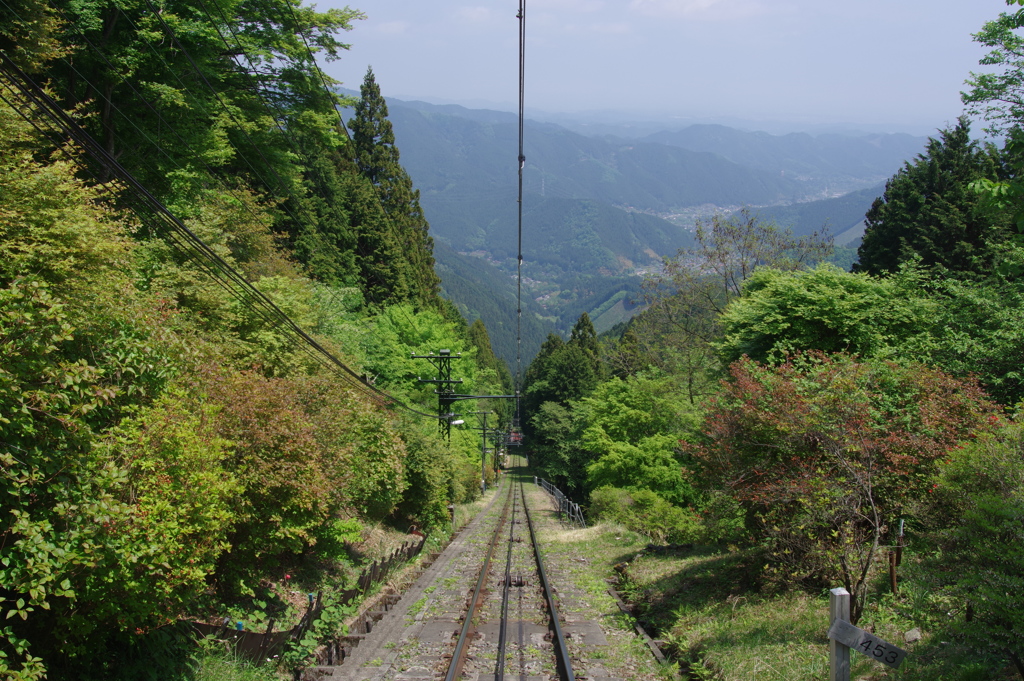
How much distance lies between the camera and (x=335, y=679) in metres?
9.85

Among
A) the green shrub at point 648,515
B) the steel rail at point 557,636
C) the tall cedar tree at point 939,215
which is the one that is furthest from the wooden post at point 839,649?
the tall cedar tree at point 939,215

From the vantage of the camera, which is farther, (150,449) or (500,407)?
(500,407)

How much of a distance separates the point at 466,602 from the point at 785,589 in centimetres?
656

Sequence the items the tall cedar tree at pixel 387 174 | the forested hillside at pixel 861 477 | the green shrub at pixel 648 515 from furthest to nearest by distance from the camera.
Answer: the tall cedar tree at pixel 387 174, the green shrub at pixel 648 515, the forested hillside at pixel 861 477

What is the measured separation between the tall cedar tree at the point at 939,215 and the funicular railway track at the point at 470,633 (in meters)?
23.9

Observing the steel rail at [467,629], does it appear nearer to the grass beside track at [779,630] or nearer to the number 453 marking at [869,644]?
the grass beside track at [779,630]

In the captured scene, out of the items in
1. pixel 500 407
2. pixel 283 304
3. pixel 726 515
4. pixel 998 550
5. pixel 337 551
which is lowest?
pixel 500 407

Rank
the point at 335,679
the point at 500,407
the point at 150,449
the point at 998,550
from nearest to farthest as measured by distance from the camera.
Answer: the point at 998,550 → the point at 150,449 → the point at 335,679 → the point at 500,407

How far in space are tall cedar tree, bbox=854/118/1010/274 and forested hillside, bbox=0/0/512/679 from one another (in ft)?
82.3

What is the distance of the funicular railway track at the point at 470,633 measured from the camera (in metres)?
10.1

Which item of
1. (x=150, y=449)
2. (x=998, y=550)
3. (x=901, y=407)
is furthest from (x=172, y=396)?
(x=901, y=407)

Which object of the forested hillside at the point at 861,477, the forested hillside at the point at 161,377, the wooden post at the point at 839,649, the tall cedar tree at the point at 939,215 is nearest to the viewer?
the wooden post at the point at 839,649

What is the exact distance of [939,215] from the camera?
31984 millimetres

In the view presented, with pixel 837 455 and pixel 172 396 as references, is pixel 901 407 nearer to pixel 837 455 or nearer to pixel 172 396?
pixel 837 455
